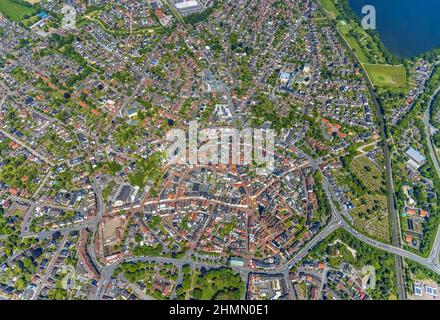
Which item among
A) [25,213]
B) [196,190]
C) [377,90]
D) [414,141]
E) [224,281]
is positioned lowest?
[224,281]

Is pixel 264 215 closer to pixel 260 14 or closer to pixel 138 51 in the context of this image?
pixel 138 51

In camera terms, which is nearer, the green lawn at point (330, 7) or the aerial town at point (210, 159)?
the aerial town at point (210, 159)

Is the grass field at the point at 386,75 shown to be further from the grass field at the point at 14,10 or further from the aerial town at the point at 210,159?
the grass field at the point at 14,10

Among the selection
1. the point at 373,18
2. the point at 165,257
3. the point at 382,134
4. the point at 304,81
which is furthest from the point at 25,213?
the point at 373,18

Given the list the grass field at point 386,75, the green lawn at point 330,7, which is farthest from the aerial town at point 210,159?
the green lawn at point 330,7

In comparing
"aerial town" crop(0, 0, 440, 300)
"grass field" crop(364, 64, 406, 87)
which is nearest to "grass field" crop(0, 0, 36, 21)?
"aerial town" crop(0, 0, 440, 300)
